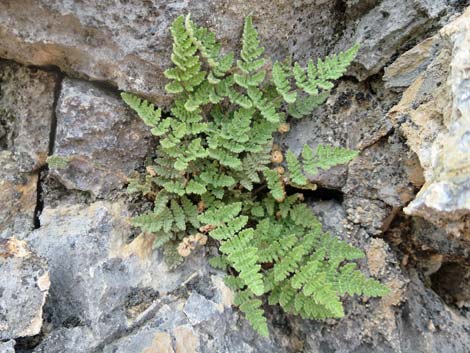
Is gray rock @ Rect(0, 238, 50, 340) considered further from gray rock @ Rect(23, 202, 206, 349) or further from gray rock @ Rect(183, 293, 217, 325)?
gray rock @ Rect(183, 293, 217, 325)

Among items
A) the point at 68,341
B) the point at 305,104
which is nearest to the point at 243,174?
the point at 305,104

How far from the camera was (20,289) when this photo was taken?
3.25m

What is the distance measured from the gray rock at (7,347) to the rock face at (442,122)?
2.61m

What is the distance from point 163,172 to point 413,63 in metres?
2.13

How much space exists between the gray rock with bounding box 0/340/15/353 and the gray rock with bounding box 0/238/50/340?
0.06 meters

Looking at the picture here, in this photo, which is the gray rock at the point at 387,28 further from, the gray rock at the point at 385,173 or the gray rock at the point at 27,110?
the gray rock at the point at 27,110

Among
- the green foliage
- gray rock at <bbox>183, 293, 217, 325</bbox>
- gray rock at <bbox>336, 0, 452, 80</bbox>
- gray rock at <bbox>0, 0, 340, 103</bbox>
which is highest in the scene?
gray rock at <bbox>336, 0, 452, 80</bbox>

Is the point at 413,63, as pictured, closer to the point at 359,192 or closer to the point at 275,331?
the point at 359,192

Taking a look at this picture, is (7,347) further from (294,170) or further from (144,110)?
(294,170)

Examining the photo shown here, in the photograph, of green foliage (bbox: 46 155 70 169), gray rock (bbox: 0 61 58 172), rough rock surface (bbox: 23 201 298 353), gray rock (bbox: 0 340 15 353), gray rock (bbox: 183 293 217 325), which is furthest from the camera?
gray rock (bbox: 0 61 58 172)

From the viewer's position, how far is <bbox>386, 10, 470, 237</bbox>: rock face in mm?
2658

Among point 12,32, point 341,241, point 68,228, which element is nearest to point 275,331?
point 341,241

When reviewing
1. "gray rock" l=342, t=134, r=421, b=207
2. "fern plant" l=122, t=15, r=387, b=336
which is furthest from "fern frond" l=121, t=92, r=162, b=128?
"gray rock" l=342, t=134, r=421, b=207

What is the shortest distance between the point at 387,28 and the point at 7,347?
3.54 meters
